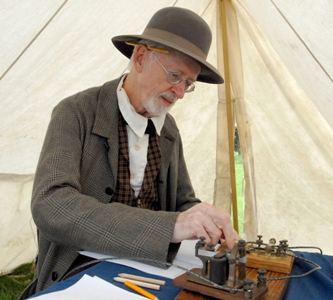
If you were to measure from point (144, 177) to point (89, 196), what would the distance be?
1.40 ft

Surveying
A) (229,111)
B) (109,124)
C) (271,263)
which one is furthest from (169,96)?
(229,111)

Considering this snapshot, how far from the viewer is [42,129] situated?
262cm

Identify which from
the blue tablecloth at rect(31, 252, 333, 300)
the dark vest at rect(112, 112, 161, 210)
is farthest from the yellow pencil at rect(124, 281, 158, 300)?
the dark vest at rect(112, 112, 161, 210)

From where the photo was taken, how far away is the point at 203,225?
1072 millimetres

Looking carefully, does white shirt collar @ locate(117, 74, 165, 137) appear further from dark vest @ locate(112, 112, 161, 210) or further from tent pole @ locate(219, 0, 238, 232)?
tent pole @ locate(219, 0, 238, 232)

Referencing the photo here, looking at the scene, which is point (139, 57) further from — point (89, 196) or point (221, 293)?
point (221, 293)

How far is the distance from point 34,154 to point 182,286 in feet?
7.07

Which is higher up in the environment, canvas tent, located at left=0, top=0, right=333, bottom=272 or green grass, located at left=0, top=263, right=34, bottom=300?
canvas tent, located at left=0, top=0, right=333, bottom=272

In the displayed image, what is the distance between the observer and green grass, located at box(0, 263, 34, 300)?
2.63 m

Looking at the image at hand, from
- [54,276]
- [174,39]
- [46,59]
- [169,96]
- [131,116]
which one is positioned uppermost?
[174,39]

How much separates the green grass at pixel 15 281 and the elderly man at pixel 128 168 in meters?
1.38

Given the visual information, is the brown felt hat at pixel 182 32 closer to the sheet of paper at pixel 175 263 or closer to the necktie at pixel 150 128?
the necktie at pixel 150 128

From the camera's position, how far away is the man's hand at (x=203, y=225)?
1062mm

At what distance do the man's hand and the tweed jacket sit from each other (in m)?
0.03
